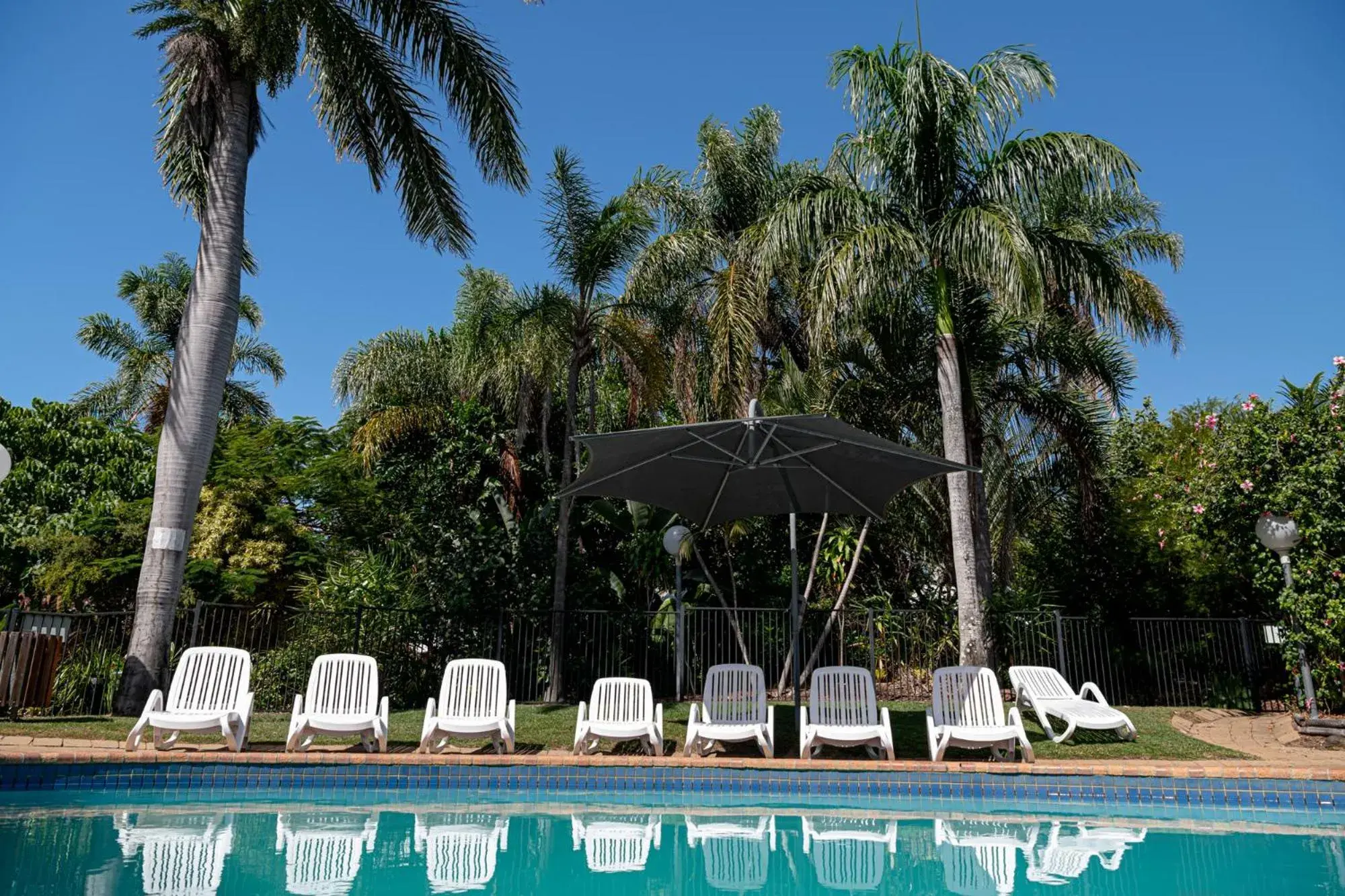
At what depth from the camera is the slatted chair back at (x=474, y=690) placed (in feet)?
28.8

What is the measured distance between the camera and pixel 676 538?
38.2 feet

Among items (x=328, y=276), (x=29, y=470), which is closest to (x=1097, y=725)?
(x=328, y=276)

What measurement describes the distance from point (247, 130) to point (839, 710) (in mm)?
10101

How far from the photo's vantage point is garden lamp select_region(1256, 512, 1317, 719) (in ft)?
31.4

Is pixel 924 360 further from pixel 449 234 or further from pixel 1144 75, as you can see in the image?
pixel 449 234

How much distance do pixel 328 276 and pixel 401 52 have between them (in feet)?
17.5

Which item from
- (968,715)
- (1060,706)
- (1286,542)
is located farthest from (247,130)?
(1286,542)

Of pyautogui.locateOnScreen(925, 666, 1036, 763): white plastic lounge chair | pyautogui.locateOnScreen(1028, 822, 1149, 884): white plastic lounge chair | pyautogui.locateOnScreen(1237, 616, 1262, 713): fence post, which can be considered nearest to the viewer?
pyautogui.locateOnScreen(1028, 822, 1149, 884): white plastic lounge chair

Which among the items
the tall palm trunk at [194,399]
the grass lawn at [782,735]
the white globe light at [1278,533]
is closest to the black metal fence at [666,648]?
the tall palm trunk at [194,399]

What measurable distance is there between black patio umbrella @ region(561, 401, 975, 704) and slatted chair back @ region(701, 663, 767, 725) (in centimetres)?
44

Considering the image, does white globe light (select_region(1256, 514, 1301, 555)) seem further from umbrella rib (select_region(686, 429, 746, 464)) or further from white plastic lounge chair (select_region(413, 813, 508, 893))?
white plastic lounge chair (select_region(413, 813, 508, 893))

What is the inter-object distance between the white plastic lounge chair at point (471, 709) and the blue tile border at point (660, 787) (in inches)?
16.2

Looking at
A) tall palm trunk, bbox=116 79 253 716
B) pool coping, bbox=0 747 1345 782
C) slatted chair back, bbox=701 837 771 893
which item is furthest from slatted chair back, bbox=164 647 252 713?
slatted chair back, bbox=701 837 771 893

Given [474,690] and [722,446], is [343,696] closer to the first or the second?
[474,690]
